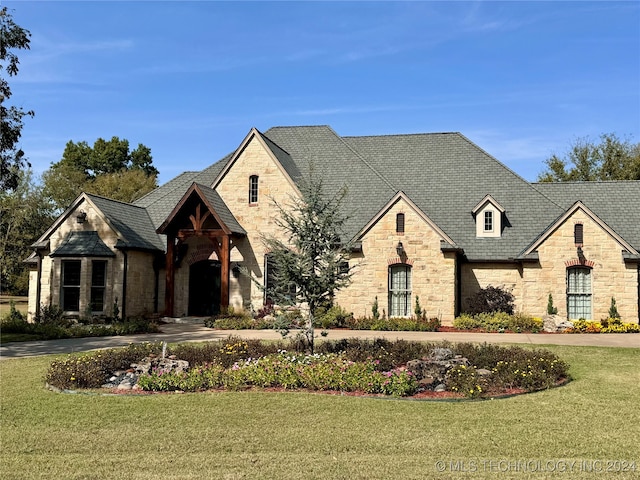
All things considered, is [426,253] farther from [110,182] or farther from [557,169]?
[110,182]

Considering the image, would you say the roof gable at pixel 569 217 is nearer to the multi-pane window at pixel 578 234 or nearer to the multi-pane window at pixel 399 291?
the multi-pane window at pixel 578 234

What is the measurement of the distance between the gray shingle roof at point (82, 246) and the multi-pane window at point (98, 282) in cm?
52

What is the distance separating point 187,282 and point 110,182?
32.7 m

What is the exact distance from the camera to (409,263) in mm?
26094

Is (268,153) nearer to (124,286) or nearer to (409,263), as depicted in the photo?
(409,263)

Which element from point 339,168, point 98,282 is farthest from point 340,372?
point 339,168

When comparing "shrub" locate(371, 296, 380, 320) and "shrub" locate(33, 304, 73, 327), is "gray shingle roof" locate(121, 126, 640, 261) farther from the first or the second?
"shrub" locate(33, 304, 73, 327)

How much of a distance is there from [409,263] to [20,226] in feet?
123

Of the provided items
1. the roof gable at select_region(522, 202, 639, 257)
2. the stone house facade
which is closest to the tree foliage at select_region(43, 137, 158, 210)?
the stone house facade

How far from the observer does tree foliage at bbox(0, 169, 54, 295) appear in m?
49.2

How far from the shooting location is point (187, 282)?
93.9 feet

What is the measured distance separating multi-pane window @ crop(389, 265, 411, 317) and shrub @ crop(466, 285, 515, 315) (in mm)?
2839

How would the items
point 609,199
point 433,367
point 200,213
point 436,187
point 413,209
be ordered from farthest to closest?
→ point 436,187, point 609,199, point 200,213, point 413,209, point 433,367

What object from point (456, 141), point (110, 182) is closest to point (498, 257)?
point (456, 141)
